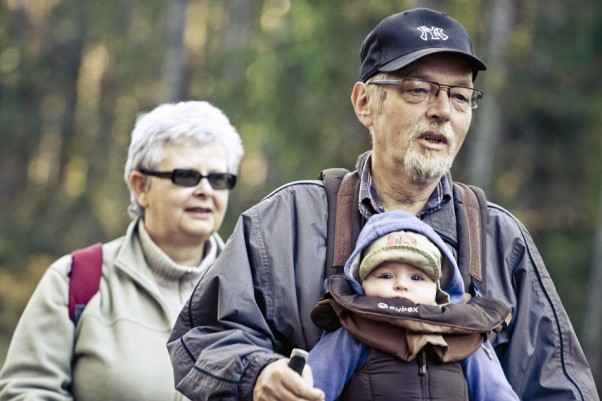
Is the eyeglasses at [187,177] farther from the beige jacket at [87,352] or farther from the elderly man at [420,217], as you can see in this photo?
the elderly man at [420,217]

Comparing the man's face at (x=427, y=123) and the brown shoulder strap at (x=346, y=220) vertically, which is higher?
the man's face at (x=427, y=123)

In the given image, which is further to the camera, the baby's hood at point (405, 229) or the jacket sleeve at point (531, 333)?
the jacket sleeve at point (531, 333)

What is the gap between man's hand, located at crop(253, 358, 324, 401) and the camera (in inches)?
119

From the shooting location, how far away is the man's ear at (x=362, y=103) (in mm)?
3895

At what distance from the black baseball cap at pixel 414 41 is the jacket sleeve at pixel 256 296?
1.97 ft

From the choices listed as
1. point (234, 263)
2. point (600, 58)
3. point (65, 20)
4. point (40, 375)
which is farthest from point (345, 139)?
point (65, 20)

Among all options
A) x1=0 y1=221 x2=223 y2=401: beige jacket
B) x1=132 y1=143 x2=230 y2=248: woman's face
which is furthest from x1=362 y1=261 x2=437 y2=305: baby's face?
x1=132 y1=143 x2=230 y2=248: woman's face

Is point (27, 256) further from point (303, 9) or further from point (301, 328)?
point (301, 328)

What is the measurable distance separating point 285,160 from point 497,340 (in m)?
12.3

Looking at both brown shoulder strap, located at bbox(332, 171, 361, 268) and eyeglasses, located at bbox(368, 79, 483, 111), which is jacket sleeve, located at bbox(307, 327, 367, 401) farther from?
eyeglasses, located at bbox(368, 79, 483, 111)

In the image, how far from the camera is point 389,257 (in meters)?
3.36

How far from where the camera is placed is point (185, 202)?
5.40 m

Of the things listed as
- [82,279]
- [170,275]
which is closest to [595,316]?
[170,275]

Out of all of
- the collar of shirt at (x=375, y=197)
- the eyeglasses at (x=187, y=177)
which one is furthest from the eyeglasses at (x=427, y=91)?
the eyeglasses at (x=187, y=177)
